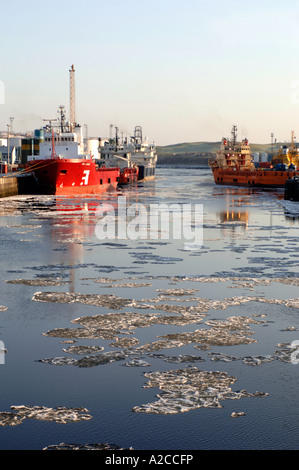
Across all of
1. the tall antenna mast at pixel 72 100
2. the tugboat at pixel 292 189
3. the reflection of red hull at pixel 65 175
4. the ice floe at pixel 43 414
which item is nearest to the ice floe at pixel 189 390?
the ice floe at pixel 43 414

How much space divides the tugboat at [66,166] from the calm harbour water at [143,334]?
30.6m

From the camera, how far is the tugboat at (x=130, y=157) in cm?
9390

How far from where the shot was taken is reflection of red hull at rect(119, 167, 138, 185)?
86.2 m

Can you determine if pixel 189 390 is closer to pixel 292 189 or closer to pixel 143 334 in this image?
pixel 143 334

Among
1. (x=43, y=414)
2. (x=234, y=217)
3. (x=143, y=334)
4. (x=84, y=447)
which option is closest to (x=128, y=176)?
(x=234, y=217)

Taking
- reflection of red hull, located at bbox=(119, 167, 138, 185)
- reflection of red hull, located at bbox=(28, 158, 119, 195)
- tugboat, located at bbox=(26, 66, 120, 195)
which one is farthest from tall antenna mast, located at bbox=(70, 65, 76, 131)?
reflection of red hull, located at bbox=(119, 167, 138, 185)

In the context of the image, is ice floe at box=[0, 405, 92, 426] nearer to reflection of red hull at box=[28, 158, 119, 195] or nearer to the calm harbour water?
the calm harbour water

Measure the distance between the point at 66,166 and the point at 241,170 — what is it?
50618 mm

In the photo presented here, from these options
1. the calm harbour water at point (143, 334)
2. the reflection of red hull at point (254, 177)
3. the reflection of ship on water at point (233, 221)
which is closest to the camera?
the calm harbour water at point (143, 334)

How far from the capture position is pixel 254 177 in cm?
8706

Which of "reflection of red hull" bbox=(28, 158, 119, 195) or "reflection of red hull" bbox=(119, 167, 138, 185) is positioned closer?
"reflection of red hull" bbox=(28, 158, 119, 195)

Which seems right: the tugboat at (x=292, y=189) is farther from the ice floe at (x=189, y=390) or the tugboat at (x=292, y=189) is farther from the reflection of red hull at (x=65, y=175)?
the ice floe at (x=189, y=390)

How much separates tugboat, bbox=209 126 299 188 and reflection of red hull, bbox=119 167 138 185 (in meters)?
13.4
